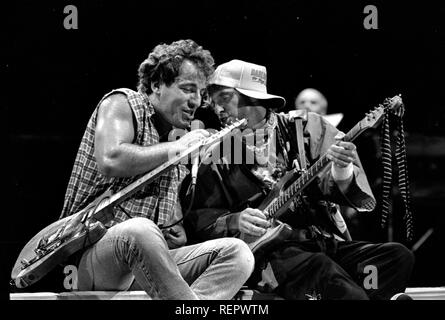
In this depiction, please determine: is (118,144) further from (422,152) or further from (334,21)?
(422,152)

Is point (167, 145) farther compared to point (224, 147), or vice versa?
point (224, 147)

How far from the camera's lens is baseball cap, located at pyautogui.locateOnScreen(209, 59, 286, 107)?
3.22 metres

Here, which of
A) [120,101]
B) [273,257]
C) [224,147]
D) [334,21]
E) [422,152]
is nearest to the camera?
[120,101]

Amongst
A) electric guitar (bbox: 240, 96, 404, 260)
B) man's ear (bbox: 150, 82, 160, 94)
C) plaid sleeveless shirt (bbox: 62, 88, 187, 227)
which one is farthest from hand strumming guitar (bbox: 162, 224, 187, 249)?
man's ear (bbox: 150, 82, 160, 94)

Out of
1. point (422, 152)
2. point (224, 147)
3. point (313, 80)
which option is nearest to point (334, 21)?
point (313, 80)

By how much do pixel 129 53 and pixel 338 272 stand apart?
5.49 ft

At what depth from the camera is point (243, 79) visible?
3232 millimetres

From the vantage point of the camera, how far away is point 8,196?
12.3 ft

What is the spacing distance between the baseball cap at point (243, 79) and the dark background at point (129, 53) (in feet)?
1.80

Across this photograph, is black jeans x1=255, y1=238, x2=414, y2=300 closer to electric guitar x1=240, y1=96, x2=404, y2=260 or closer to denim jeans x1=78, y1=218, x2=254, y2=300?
electric guitar x1=240, y1=96, x2=404, y2=260

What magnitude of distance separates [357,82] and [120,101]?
180cm

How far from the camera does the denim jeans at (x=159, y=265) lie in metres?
2.34

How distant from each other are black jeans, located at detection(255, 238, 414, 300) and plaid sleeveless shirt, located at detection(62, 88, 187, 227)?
53 cm
